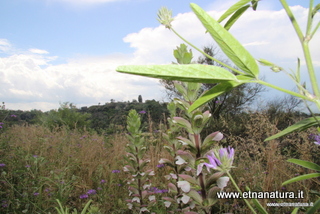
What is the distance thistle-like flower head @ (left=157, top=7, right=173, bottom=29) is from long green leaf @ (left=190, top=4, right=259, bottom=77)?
413mm

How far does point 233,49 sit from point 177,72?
0.11 m

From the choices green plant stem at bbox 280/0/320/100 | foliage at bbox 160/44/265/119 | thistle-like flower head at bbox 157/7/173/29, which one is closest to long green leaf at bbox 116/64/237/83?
green plant stem at bbox 280/0/320/100

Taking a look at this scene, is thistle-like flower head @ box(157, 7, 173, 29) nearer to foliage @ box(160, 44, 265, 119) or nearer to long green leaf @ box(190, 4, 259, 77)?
long green leaf @ box(190, 4, 259, 77)

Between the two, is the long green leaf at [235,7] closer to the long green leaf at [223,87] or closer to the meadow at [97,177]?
the long green leaf at [223,87]

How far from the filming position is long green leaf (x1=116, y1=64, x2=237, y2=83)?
1.01 ft

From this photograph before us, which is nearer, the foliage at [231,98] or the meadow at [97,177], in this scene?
the meadow at [97,177]

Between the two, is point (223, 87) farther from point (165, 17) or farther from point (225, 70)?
point (165, 17)

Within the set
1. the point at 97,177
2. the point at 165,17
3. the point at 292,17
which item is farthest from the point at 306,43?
the point at 97,177

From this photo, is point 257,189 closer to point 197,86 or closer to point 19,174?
point 197,86

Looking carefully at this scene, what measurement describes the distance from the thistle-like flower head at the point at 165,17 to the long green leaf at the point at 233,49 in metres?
0.41

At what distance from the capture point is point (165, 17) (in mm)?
782

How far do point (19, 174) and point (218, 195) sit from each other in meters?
3.20

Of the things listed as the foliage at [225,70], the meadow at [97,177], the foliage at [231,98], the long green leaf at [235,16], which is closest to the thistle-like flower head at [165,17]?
the long green leaf at [235,16]

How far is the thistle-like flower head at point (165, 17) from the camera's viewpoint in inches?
30.3
